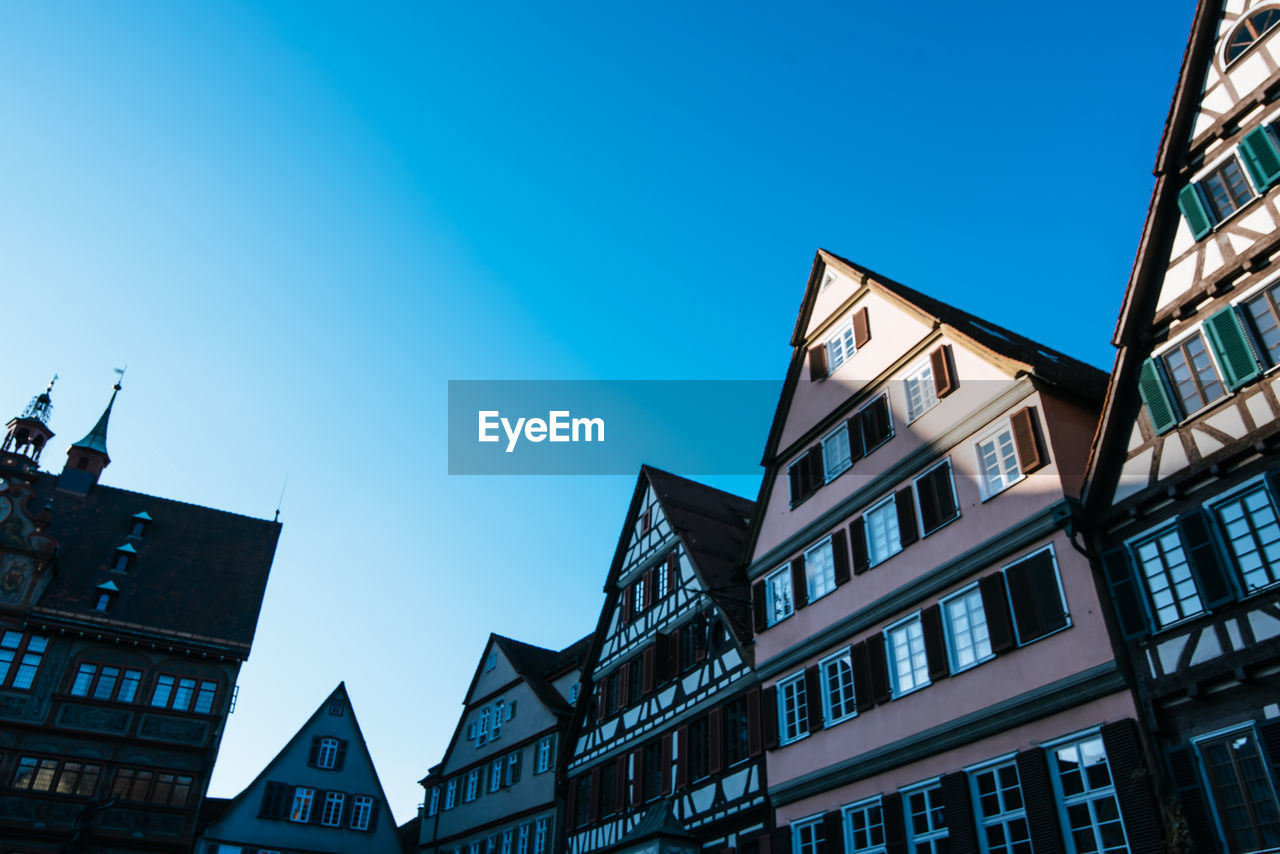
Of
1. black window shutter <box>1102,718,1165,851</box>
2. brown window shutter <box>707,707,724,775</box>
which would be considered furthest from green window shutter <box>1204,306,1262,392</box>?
brown window shutter <box>707,707,724,775</box>

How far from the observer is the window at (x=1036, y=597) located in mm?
15305

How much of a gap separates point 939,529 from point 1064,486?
285 centimetres

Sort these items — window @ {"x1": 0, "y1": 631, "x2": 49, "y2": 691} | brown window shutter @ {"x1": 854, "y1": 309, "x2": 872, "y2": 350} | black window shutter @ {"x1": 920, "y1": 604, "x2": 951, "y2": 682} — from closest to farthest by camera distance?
black window shutter @ {"x1": 920, "y1": 604, "x2": 951, "y2": 682} → brown window shutter @ {"x1": 854, "y1": 309, "x2": 872, "y2": 350} → window @ {"x1": 0, "y1": 631, "x2": 49, "y2": 691}

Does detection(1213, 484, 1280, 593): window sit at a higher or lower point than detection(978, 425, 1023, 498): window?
lower

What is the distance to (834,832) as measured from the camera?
18.5 m

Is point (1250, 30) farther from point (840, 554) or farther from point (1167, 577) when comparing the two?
point (840, 554)

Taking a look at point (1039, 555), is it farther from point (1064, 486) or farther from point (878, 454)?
point (878, 454)

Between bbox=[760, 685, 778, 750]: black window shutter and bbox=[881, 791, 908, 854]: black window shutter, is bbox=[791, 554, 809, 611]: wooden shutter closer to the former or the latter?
bbox=[760, 685, 778, 750]: black window shutter

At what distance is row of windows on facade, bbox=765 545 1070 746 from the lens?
1573 cm

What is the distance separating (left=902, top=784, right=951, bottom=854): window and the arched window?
12.7 metres

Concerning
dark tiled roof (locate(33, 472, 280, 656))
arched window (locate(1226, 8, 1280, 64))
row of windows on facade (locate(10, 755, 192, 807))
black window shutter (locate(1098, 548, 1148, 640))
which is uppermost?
dark tiled roof (locate(33, 472, 280, 656))

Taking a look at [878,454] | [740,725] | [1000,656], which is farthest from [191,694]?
[1000,656]

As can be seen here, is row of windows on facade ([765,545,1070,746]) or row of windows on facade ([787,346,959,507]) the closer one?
row of windows on facade ([765,545,1070,746])

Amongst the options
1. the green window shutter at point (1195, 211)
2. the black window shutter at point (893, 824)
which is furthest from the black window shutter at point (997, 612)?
the green window shutter at point (1195, 211)
